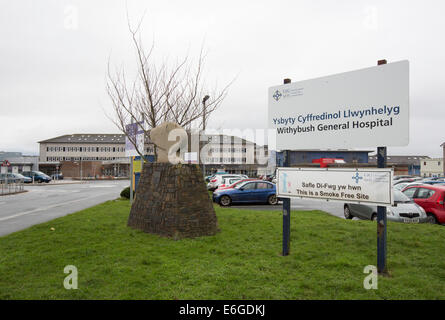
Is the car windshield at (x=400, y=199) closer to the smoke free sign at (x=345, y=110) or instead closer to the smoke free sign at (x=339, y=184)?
the smoke free sign at (x=339, y=184)

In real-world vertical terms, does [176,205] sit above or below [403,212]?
above

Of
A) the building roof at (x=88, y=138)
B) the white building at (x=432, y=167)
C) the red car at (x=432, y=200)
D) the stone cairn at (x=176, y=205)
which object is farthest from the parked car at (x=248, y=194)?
the building roof at (x=88, y=138)

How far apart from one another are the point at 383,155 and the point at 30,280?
5523mm

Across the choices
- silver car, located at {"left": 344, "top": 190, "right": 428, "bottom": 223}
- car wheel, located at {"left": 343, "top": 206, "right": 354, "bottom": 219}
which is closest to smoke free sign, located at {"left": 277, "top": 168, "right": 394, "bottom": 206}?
silver car, located at {"left": 344, "top": 190, "right": 428, "bottom": 223}

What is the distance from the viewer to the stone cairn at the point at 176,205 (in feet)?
23.0

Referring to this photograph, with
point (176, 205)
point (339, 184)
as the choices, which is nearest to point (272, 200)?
point (176, 205)

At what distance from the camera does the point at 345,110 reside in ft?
17.2

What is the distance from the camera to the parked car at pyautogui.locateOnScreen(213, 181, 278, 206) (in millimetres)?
16234

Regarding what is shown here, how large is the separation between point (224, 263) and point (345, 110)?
3251 millimetres

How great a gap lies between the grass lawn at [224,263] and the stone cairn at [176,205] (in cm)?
32

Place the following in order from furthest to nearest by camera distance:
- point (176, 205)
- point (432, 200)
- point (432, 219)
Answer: point (432, 200), point (432, 219), point (176, 205)

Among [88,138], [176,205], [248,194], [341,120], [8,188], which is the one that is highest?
[88,138]

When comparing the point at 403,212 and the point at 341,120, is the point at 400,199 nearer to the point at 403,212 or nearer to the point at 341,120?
the point at 403,212
